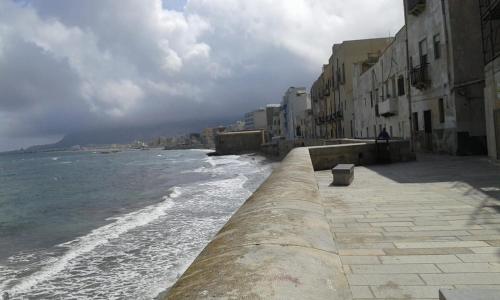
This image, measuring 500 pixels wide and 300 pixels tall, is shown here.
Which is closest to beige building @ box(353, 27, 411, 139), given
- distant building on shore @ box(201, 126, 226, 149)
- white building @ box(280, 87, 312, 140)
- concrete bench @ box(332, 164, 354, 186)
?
concrete bench @ box(332, 164, 354, 186)

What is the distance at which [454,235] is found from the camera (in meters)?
4.50

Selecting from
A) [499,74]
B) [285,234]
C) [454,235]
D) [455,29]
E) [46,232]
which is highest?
[455,29]

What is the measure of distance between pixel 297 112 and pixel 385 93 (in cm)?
4790

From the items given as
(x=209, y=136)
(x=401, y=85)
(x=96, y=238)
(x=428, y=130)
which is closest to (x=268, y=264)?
(x=96, y=238)

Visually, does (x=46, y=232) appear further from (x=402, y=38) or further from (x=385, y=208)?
(x=402, y=38)

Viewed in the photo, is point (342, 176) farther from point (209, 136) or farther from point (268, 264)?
point (209, 136)

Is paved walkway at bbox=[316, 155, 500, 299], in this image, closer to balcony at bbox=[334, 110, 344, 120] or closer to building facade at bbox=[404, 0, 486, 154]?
building facade at bbox=[404, 0, 486, 154]

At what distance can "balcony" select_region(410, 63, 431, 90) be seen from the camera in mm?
18391

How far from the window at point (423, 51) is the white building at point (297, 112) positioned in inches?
1771

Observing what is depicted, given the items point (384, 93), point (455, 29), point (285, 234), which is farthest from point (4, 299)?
point (384, 93)

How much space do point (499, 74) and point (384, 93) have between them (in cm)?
1566

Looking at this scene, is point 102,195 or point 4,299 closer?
point 4,299

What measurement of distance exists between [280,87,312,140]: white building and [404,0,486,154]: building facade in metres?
45.6

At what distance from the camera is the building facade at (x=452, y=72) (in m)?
15.7
